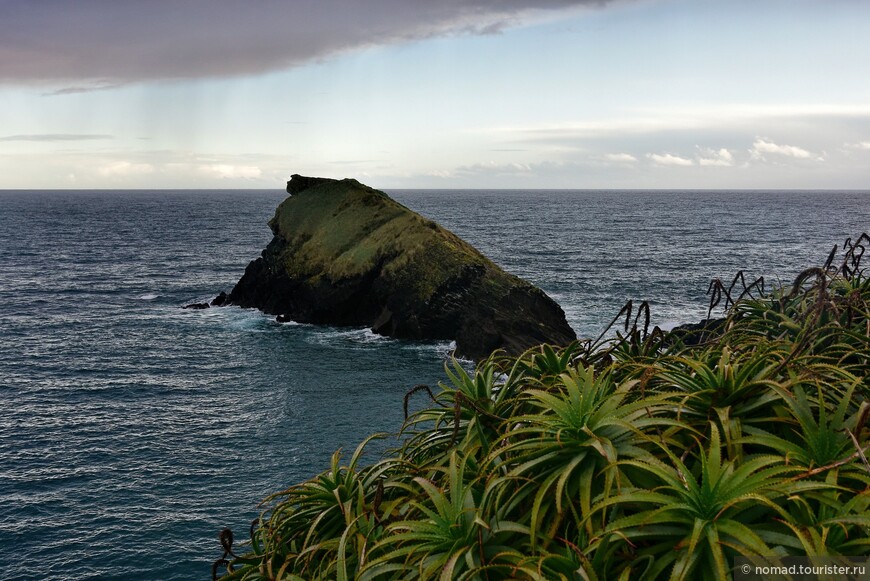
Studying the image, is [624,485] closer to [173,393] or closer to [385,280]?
[173,393]

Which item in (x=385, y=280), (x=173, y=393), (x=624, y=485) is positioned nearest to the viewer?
(x=624, y=485)

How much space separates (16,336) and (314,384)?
93.2 feet

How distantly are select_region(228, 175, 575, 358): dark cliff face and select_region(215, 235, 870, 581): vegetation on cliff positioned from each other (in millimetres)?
35484

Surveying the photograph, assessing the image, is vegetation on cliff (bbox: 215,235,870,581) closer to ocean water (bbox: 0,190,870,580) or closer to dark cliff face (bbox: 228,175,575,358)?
ocean water (bbox: 0,190,870,580)

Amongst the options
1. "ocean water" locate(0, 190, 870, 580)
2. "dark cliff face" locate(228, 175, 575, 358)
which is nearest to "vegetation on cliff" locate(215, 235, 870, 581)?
"ocean water" locate(0, 190, 870, 580)

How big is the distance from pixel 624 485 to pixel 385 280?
1888 inches

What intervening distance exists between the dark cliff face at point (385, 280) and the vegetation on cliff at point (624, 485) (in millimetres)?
35484

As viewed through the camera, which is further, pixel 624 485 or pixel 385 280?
pixel 385 280

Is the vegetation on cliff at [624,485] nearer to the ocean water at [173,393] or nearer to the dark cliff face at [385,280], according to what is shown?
the ocean water at [173,393]

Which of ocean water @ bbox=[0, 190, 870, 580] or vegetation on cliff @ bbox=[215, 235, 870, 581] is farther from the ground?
vegetation on cliff @ bbox=[215, 235, 870, 581]

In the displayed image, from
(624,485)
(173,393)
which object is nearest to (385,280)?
(173,393)

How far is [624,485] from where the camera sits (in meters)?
4.84

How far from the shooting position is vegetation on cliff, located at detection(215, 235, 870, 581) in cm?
430

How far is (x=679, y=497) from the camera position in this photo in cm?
452
